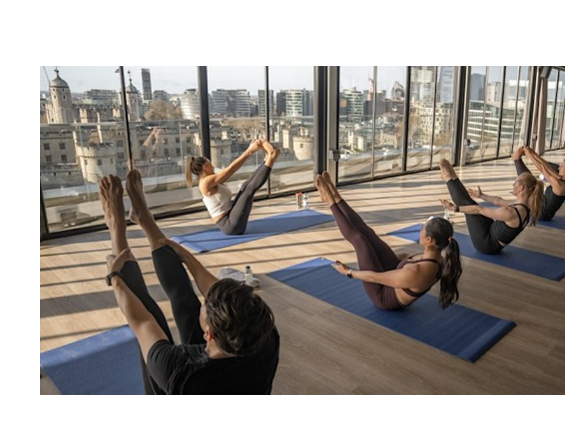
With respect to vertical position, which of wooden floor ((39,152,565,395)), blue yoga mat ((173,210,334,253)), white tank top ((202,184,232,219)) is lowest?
wooden floor ((39,152,565,395))

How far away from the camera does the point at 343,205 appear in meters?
2.80

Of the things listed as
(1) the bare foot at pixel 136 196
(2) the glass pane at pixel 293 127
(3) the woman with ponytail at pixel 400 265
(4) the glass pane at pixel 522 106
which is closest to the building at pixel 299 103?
(2) the glass pane at pixel 293 127

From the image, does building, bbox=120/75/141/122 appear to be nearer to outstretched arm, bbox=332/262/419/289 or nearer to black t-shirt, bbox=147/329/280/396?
outstretched arm, bbox=332/262/419/289

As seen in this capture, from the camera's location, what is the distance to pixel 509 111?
991 centimetres

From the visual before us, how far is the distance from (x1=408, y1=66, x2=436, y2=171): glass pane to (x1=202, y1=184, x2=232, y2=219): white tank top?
14.6 feet

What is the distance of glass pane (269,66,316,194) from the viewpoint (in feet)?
19.4

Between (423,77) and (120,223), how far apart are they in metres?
6.98

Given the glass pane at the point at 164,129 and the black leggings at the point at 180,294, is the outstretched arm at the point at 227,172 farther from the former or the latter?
the black leggings at the point at 180,294

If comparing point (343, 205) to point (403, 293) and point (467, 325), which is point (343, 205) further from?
point (467, 325)

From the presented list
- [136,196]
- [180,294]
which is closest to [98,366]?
[180,294]

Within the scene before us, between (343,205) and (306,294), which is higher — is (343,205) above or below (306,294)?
above

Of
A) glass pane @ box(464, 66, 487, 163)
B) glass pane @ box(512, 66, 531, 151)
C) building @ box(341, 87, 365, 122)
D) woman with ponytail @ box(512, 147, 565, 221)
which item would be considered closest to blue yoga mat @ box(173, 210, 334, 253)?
woman with ponytail @ box(512, 147, 565, 221)
